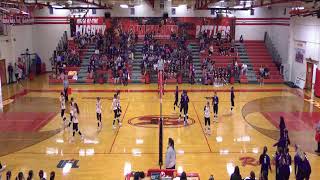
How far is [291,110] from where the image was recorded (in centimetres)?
2342

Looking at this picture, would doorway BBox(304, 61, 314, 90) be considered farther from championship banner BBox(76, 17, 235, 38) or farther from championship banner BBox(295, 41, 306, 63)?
championship banner BBox(76, 17, 235, 38)

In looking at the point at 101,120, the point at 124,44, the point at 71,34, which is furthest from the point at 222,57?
the point at 101,120

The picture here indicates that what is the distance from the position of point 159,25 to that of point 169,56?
16.8 feet

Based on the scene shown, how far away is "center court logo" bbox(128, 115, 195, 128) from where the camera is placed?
20.1 metres

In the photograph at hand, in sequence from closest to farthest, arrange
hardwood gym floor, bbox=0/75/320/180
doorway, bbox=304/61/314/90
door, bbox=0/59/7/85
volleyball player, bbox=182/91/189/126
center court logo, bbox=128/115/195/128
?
hardwood gym floor, bbox=0/75/320/180 < volleyball player, bbox=182/91/189/126 < center court logo, bbox=128/115/195/128 < doorway, bbox=304/61/314/90 < door, bbox=0/59/7/85

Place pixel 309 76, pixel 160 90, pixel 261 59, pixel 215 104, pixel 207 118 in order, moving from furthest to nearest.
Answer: pixel 261 59
pixel 309 76
pixel 215 104
pixel 207 118
pixel 160 90

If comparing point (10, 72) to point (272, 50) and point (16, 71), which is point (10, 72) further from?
point (272, 50)

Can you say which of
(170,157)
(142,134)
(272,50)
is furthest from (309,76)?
(170,157)

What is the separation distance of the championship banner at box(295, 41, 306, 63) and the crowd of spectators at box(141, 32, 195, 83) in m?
8.66

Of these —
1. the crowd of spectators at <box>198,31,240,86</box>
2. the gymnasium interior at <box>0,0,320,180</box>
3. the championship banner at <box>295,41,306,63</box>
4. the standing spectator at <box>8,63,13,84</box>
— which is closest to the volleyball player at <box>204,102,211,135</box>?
the gymnasium interior at <box>0,0,320,180</box>

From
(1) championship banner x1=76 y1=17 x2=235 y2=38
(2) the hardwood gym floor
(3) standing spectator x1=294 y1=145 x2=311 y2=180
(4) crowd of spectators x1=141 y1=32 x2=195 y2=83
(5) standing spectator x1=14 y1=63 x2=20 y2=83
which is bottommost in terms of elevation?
(2) the hardwood gym floor

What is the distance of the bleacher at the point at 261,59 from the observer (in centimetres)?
3459

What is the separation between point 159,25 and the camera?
3959 centimetres

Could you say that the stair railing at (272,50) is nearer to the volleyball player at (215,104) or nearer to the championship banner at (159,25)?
the championship banner at (159,25)
